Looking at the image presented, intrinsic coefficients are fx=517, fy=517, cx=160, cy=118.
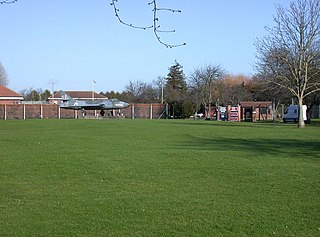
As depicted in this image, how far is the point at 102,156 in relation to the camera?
19984mm

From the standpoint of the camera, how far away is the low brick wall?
85.6 metres

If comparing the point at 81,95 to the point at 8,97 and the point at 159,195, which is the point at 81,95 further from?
the point at 159,195

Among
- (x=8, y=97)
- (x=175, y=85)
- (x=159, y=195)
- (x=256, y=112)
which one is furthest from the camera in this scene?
(x=175, y=85)

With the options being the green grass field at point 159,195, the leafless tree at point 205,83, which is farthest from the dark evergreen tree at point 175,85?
the green grass field at point 159,195

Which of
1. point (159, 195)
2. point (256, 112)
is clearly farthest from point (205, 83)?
point (159, 195)

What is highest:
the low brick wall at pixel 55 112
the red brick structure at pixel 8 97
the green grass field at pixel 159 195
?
the red brick structure at pixel 8 97

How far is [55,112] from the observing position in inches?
3509

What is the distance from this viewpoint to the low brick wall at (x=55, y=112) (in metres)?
85.6

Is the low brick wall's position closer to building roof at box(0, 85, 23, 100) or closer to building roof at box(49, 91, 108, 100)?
building roof at box(0, 85, 23, 100)

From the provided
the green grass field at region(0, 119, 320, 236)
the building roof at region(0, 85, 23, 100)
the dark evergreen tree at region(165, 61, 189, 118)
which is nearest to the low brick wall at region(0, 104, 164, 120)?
the dark evergreen tree at region(165, 61, 189, 118)

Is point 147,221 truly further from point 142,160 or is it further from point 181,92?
point 181,92

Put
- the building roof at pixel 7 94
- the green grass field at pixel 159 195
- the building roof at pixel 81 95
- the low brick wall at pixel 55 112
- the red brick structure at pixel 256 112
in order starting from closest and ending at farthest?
1. the green grass field at pixel 159 195
2. the red brick structure at pixel 256 112
3. the low brick wall at pixel 55 112
4. the building roof at pixel 7 94
5. the building roof at pixel 81 95

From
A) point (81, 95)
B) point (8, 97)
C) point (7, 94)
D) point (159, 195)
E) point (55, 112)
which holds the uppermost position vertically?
point (81, 95)

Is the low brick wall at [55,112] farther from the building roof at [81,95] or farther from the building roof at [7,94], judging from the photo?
the building roof at [81,95]
